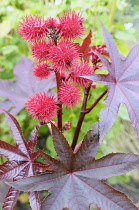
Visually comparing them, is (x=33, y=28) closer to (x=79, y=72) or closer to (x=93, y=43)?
(x=79, y=72)

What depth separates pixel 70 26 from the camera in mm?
600

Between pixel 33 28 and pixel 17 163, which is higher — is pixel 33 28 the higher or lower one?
the higher one

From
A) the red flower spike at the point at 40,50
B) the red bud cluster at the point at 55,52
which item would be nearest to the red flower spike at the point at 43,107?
the red bud cluster at the point at 55,52

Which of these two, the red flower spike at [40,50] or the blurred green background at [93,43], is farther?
the blurred green background at [93,43]

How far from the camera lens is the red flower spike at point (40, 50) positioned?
2.00 ft

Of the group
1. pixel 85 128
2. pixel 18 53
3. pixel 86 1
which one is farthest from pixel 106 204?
pixel 18 53

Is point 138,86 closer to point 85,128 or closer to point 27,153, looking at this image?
point 27,153

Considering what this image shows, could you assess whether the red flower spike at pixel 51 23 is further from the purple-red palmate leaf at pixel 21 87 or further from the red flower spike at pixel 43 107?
the purple-red palmate leaf at pixel 21 87

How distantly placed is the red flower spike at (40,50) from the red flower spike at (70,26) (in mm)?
57

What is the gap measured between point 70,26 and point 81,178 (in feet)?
1.35

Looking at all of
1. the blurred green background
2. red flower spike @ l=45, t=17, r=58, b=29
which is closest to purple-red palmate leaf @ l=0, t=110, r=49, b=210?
red flower spike @ l=45, t=17, r=58, b=29

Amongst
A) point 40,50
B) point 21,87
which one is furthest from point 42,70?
point 21,87

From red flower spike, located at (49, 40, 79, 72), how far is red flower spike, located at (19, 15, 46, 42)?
58 millimetres

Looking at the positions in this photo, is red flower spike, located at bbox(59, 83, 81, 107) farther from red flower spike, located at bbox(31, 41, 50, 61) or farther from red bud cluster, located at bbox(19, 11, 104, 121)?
red flower spike, located at bbox(31, 41, 50, 61)
